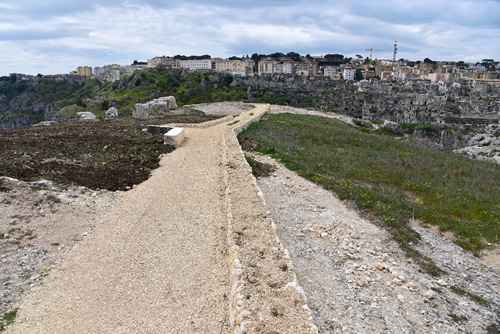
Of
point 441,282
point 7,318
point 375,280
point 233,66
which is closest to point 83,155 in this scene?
point 7,318

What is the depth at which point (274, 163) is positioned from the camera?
60.1 ft

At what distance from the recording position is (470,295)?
852 centimetres

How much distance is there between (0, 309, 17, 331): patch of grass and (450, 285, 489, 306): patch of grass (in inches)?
398

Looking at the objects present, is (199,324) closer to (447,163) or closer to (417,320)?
(417,320)

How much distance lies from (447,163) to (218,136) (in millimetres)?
16228

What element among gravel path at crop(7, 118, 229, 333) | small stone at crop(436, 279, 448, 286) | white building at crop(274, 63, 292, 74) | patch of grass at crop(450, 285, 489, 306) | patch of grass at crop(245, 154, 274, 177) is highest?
white building at crop(274, 63, 292, 74)

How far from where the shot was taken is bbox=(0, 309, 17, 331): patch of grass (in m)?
6.44

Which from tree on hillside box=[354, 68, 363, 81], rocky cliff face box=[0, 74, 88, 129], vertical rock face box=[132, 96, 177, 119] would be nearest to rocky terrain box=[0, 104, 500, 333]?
vertical rock face box=[132, 96, 177, 119]

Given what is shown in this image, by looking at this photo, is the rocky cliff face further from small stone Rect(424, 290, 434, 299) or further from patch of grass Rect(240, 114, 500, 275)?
small stone Rect(424, 290, 434, 299)

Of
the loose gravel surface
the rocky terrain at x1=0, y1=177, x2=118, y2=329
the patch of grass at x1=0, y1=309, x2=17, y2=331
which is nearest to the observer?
the patch of grass at x1=0, y1=309, x2=17, y2=331

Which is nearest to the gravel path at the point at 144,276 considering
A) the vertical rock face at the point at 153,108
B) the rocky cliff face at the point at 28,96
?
the vertical rock face at the point at 153,108

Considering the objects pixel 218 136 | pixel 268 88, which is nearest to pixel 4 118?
pixel 268 88

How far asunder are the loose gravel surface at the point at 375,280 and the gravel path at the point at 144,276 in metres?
2.22

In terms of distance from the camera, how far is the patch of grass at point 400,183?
12242 mm
